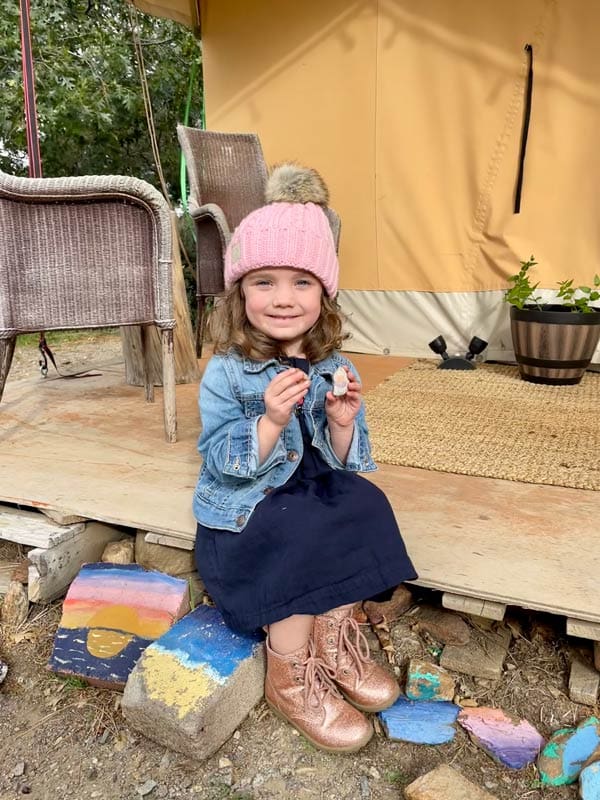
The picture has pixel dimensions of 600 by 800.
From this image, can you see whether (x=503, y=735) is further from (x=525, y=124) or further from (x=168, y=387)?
(x=525, y=124)

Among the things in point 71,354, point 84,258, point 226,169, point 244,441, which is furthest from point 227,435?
point 71,354

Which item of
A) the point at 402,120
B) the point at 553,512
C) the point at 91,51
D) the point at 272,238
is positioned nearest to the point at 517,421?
the point at 553,512

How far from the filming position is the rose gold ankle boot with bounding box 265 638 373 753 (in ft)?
3.76

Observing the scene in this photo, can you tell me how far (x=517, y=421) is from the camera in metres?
2.50

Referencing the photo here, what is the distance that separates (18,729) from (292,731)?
53 cm

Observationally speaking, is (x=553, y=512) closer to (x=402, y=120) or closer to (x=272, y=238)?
(x=272, y=238)

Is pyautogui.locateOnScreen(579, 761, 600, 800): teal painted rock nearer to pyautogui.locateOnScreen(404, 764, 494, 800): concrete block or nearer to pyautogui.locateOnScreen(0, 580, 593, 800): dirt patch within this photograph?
pyautogui.locateOnScreen(0, 580, 593, 800): dirt patch

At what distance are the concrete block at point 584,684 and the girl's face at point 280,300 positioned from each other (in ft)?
2.91

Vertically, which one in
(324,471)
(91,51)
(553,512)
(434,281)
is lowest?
(553,512)

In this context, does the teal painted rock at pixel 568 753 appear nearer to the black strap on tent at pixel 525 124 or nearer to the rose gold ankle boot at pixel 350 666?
the rose gold ankle boot at pixel 350 666

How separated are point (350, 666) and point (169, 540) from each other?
53 centimetres

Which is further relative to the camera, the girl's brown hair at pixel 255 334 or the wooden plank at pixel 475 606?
the girl's brown hair at pixel 255 334

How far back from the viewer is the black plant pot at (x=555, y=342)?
9.89ft

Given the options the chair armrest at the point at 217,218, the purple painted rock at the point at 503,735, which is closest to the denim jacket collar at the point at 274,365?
the purple painted rock at the point at 503,735
